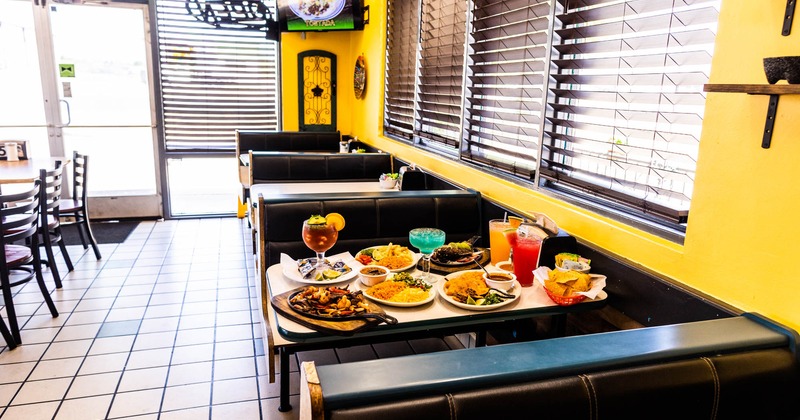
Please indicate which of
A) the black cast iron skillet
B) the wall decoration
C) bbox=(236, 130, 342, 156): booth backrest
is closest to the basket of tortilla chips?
the black cast iron skillet

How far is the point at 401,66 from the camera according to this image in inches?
192

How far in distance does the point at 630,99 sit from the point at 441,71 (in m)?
2.01

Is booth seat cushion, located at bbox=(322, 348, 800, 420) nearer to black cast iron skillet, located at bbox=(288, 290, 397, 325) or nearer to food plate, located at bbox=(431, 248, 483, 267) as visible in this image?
black cast iron skillet, located at bbox=(288, 290, 397, 325)

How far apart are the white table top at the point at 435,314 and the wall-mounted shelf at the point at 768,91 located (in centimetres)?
79

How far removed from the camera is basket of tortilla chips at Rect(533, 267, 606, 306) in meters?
1.93

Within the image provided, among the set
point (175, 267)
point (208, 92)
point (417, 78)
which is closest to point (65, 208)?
point (175, 267)

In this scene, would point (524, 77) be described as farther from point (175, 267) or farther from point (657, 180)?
point (175, 267)

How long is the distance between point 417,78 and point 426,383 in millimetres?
3696

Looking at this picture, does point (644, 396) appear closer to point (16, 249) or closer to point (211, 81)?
point (16, 249)

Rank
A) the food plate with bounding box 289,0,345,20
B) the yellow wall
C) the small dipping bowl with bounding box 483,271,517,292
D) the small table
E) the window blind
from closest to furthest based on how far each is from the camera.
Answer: the yellow wall
the small dipping bowl with bounding box 483,271,517,292
the window blind
the small table
the food plate with bounding box 289,0,345,20

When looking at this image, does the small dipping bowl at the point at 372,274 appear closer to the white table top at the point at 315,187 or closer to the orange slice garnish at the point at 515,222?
the orange slice garnish at the point at 515,222

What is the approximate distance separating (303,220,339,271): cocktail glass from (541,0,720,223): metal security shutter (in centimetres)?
116

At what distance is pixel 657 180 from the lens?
6.90 feet

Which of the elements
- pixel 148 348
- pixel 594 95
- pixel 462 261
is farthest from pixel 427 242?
pixel 148 348
